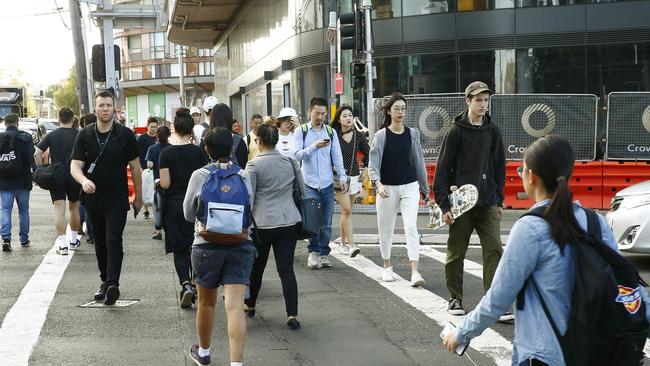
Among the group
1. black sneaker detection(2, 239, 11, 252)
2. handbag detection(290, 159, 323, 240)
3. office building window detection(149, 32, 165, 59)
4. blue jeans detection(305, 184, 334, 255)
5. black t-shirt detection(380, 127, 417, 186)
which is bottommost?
black sneaker detection(2, 239, 11, 252)

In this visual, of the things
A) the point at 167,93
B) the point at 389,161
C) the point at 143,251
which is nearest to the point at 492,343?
the point at 389,161

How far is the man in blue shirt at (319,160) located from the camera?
35.0 feet

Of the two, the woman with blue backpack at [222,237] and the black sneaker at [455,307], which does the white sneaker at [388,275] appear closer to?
the black sneaker at [455,307]

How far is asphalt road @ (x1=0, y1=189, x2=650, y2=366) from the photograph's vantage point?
6.71 metres

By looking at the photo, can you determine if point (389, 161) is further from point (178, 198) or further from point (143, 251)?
point (143, 251)

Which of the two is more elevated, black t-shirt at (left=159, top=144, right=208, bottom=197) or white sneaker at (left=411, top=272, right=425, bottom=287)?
black t-shirt at (left=159, top=144, right=208, bottom=197)

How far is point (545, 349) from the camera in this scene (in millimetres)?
3539

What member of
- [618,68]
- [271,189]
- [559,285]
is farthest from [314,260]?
[618,68]

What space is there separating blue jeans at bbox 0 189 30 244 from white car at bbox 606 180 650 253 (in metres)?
7.71

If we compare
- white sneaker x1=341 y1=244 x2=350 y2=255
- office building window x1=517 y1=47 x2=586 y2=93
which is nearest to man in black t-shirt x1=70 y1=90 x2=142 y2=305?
white sneaker x1=341 y1=244 x2=350 y2=255

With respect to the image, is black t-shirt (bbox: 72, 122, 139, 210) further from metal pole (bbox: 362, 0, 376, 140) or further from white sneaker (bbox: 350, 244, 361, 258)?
metal pole (bbox: 362, 0, 376, 140)

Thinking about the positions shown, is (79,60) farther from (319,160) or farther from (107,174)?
(107,174)

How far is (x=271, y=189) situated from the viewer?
24.6 ft

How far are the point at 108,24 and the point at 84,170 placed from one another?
16834mm
